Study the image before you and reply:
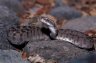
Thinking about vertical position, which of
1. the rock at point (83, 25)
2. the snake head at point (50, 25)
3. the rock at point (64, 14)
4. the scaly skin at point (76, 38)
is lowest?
the rock at point (64, 14)

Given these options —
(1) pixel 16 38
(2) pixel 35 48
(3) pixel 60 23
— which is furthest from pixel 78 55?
(3) pixel 60 23

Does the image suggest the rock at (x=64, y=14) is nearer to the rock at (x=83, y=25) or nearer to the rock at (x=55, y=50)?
the rock at (x=83, y=25)

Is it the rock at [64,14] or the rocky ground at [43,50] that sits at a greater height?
the rocky ground at [43,50]

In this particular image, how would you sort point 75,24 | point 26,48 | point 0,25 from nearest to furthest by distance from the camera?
point 26,48, point 0,25, point 75,24

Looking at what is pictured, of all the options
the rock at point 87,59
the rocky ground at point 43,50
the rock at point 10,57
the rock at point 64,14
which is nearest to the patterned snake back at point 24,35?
the rocky ground at point 43,50

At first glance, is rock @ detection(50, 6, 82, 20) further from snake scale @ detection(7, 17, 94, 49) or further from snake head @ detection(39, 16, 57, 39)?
snake head @ detection(39, 16, 57, 39)

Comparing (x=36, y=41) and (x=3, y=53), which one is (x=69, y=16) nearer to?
(x=36, y=41)

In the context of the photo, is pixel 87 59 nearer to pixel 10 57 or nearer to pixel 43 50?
pixel 43 50
